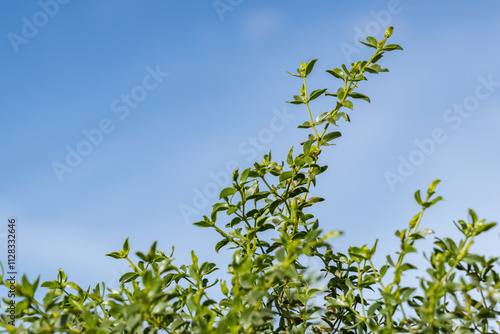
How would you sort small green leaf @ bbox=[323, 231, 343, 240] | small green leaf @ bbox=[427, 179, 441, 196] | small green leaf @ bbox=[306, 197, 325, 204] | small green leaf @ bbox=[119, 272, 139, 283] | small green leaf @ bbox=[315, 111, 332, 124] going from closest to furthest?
small green leaf @ bbox=[323, 231, 343, 240] < small green leaf @ bbox=[427, 179, 441, 196] < small green leaf @ bbox=[119, 272, 139, 283] < small green leaf @ bbox=[306, 197, 325, 204] < small green leaf @ bbox=[315, 111, 332, 124]

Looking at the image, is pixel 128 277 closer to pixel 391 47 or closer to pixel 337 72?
pixel 337 72

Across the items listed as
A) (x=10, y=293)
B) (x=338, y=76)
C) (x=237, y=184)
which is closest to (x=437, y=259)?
(x=237, y=184)

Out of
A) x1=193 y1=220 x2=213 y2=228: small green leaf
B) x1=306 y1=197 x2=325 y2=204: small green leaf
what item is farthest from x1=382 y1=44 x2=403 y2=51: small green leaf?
x1=193 y1=220 x2=213 y2=228: small green leaf

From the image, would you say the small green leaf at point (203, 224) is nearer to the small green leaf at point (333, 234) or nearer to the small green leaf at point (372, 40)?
the small green leaf at point (333, 234)

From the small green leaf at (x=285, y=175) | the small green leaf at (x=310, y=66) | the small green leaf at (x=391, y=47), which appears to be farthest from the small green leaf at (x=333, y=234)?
the small green leaf at (x=391, y=47)

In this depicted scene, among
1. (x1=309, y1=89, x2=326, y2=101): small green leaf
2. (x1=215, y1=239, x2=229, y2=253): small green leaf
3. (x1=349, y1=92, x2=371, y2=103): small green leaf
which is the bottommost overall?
(x1=215, y1=239, x2=229, y2=253): small green leaf

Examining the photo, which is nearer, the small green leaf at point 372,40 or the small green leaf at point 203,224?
the small green leaf at point 203,224

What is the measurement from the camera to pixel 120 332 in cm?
156

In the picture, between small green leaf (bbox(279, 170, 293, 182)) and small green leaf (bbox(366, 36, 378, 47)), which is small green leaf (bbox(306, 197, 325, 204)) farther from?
small green leaf (bbox(366, 36, 378, 47))

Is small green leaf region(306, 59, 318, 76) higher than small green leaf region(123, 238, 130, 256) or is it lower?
higher

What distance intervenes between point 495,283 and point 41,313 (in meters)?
1.57

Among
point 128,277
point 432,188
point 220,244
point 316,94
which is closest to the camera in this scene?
point 432,188

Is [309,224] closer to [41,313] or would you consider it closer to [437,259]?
[437,259]

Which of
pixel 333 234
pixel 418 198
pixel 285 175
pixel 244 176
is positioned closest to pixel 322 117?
pixel 285 175
